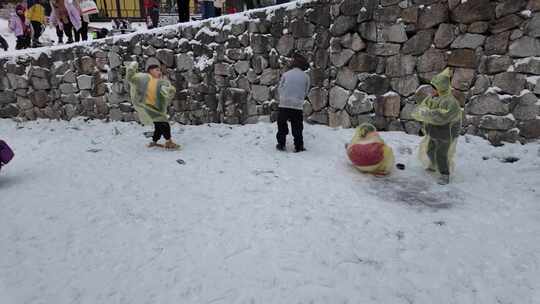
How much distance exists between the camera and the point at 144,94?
207 inches

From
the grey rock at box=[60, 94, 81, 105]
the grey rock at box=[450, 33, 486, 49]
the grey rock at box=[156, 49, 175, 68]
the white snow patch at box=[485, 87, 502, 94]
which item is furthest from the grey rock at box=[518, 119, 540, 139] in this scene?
the grey rock at box=[60, 94, 81, 105]

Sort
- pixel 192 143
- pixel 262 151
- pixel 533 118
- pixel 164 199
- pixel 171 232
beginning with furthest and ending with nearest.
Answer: pixel 192 143, pixel 262 151, pixel 533 118, pixel 164 199, pixel 171 232

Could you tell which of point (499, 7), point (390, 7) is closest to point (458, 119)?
point (499, 7)

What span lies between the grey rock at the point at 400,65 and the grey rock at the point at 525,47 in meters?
1.27

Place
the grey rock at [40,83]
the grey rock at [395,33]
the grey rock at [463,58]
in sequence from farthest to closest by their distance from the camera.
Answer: the grey rock at [40,83], the grey rock at [395,33], the grey rock at [463,58]

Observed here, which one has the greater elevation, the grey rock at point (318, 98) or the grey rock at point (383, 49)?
the grey rock at point (383, 49)

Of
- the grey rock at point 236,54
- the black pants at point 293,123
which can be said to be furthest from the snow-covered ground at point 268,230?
the grey rock at point 236,54

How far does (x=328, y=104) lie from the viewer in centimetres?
640

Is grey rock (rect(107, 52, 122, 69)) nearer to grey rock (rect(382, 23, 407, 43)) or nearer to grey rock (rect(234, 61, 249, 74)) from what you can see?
grey rock (rect(234, 61, 249, 74))

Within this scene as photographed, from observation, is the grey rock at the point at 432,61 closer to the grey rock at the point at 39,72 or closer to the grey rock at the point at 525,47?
the grey rock at the point at 525,47

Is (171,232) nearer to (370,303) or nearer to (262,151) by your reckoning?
(370,303)

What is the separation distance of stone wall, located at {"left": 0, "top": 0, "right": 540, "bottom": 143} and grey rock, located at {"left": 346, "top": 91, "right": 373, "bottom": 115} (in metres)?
0.02

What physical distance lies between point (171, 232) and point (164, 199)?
74cm

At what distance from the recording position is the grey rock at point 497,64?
481 cm
